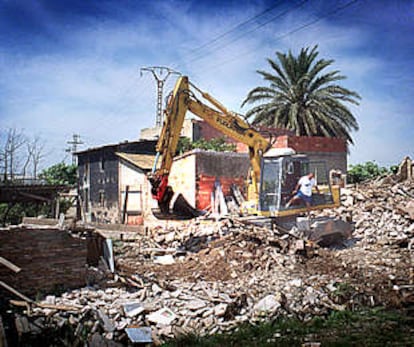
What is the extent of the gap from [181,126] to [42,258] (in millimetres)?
7243

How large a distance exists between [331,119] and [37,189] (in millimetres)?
16562

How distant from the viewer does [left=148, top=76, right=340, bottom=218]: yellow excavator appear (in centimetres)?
1395

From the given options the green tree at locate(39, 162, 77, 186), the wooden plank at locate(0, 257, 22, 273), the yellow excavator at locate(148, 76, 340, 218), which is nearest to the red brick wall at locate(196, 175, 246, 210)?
the yellow excavator at locate(148, 76, 340, 218)

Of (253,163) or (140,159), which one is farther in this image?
(140,159)

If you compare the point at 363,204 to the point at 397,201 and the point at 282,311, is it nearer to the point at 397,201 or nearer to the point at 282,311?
the point at 397,201

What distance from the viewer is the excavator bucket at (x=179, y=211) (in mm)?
17794

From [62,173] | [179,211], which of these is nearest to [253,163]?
[179,211]

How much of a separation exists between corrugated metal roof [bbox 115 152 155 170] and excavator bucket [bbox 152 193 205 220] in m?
3.43

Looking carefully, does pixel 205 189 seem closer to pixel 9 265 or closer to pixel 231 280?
pixel 231 280

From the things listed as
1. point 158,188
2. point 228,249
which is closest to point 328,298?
point 228,249

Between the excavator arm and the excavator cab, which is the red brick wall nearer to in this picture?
the excavator arm

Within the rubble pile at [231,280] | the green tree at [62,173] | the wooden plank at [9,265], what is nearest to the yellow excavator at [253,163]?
the rubble pile at [231,280]

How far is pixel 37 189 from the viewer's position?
56.8 ft

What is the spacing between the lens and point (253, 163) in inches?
635
